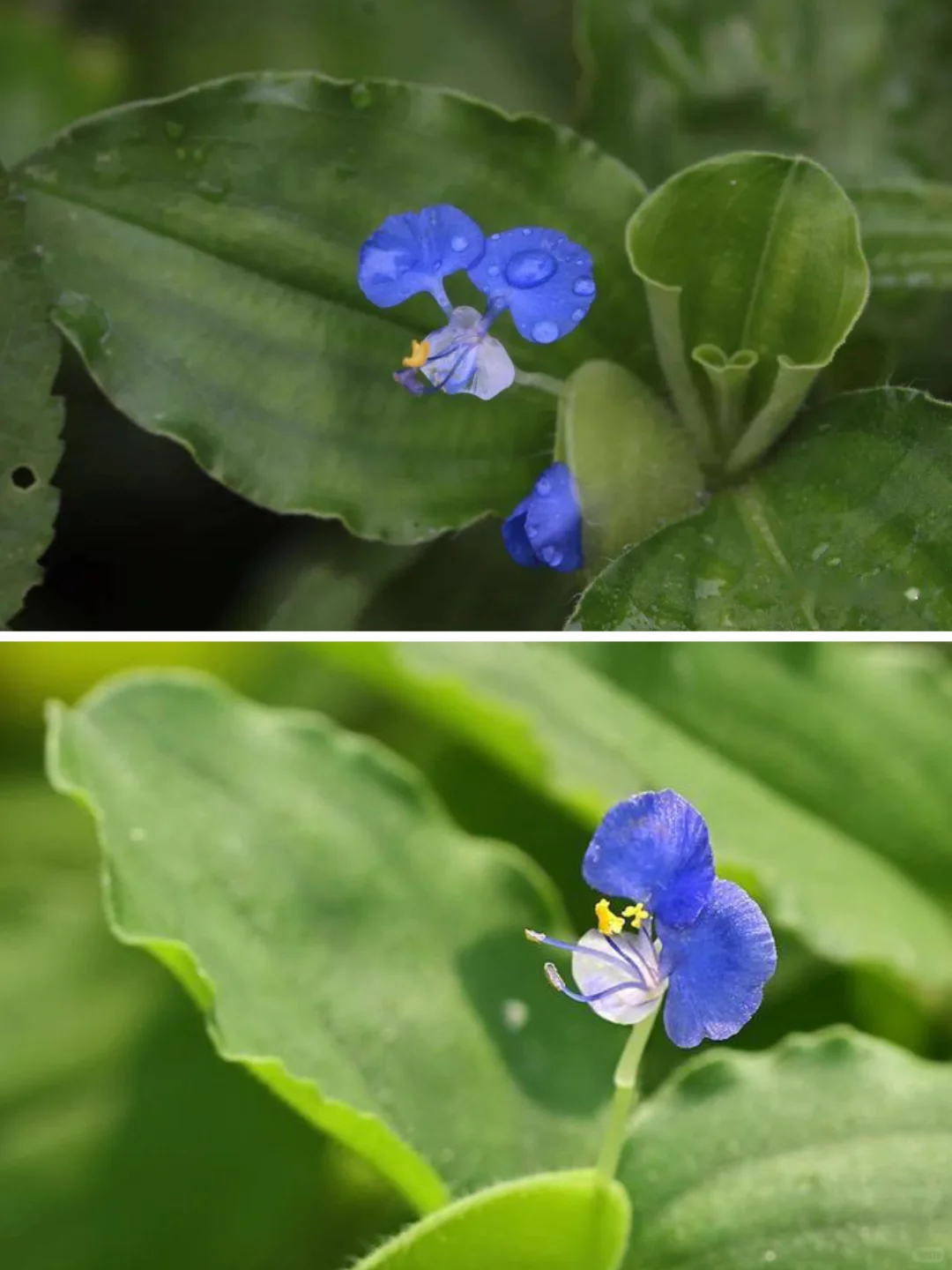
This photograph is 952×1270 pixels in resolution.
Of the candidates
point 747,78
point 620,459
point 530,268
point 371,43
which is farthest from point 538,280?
point 371,43

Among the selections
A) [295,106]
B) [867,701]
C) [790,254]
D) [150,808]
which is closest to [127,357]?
[295,106]

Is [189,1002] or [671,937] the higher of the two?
[671,937]

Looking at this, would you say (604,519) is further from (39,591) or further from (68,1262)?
(68,1262)

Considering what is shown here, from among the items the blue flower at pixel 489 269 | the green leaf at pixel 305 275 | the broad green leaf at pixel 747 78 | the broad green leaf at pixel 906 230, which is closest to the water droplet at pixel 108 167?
the green leaf at pixel 305 275

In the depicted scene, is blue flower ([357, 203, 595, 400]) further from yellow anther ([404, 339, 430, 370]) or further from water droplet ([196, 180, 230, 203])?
water droplet ([196, 180, 230, 203])

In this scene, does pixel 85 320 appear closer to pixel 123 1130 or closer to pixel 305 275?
pixel 305 275

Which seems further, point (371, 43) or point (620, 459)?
point (371, 43)
